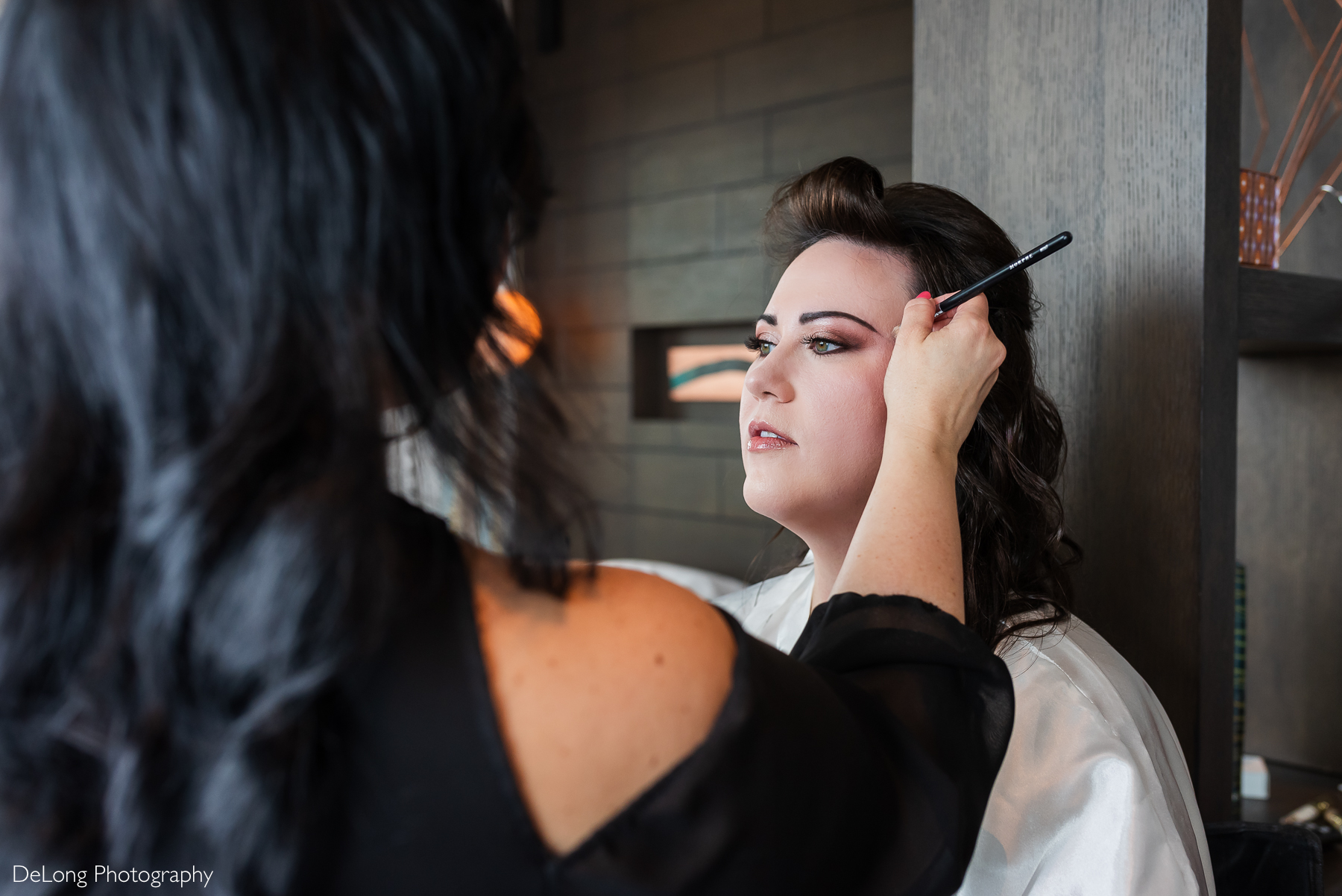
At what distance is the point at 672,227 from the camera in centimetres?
381

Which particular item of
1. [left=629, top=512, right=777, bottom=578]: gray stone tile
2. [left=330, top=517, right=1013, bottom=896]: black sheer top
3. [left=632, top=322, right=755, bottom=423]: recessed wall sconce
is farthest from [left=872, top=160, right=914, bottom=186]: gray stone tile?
[left=330, top=517, right=1013, bottom=896]: black sheer top

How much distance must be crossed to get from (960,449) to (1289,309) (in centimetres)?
42

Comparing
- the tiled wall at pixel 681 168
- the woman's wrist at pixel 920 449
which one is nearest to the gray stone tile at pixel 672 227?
the tiled wall at pixel 681 168

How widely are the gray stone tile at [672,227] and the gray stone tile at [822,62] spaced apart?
0.38 meters

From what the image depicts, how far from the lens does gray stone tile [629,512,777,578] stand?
363cm

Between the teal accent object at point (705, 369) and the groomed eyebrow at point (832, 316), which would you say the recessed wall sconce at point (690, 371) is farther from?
the groomed eyebrow at point (832, 316)

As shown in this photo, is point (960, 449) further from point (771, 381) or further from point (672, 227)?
point (672, 227)

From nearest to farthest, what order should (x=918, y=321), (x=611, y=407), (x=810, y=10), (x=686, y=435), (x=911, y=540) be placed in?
(x=911, y=540) → (x=918, y=321) → (x=810, y=10) → (x=686, y=435) → (x=611, y=407)

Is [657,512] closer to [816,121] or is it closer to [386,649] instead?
[816,121]

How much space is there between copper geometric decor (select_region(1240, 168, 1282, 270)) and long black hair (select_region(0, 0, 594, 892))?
Result: 100cm

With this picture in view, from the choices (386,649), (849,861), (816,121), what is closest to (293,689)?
(386,649)

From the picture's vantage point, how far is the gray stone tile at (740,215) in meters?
3.45

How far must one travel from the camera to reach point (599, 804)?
477mm

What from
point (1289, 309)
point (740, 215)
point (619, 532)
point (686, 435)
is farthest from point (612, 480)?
point (1289, 309)
